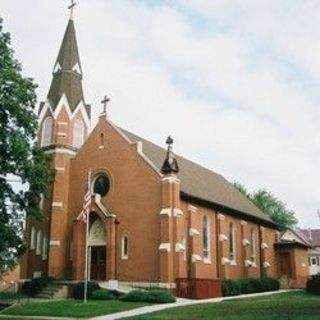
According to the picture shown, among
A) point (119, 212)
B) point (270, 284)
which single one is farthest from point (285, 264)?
point (119, 212)

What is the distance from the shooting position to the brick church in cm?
3516

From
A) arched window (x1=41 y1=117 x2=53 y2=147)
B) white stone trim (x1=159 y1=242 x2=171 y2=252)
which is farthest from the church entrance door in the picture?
arched window (x1=41 y1=117 x2=53 y2=147)

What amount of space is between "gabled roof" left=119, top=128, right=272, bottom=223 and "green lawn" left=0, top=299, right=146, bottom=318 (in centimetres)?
1204

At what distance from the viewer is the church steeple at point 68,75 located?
42.5m

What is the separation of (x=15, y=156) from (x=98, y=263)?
464 inches

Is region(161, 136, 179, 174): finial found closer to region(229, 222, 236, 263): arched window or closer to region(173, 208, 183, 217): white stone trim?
region(173, 208, 183, 217): white stone trim

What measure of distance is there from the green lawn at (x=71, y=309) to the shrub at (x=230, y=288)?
10291 mm

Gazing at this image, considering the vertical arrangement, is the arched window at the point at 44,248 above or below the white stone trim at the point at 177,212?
below

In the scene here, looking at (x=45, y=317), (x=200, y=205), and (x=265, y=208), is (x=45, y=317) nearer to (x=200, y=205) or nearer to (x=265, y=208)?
(x=200, y=205)

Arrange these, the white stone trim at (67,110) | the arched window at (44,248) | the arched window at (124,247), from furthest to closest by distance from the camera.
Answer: the white stone trim at (67,110) → the arched window at (44,248) → the arched window at (124,247)

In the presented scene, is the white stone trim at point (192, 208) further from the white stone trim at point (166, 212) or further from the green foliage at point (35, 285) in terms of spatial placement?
the green foliage at point (35, 285)

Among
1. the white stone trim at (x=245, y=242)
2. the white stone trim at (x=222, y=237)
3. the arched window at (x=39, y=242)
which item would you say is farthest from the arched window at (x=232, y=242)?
the arched window at (x=39, y=242)

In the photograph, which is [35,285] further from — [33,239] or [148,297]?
[148,297]

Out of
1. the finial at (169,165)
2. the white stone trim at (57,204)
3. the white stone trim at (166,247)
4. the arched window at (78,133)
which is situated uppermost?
the arched window at (78,133)
